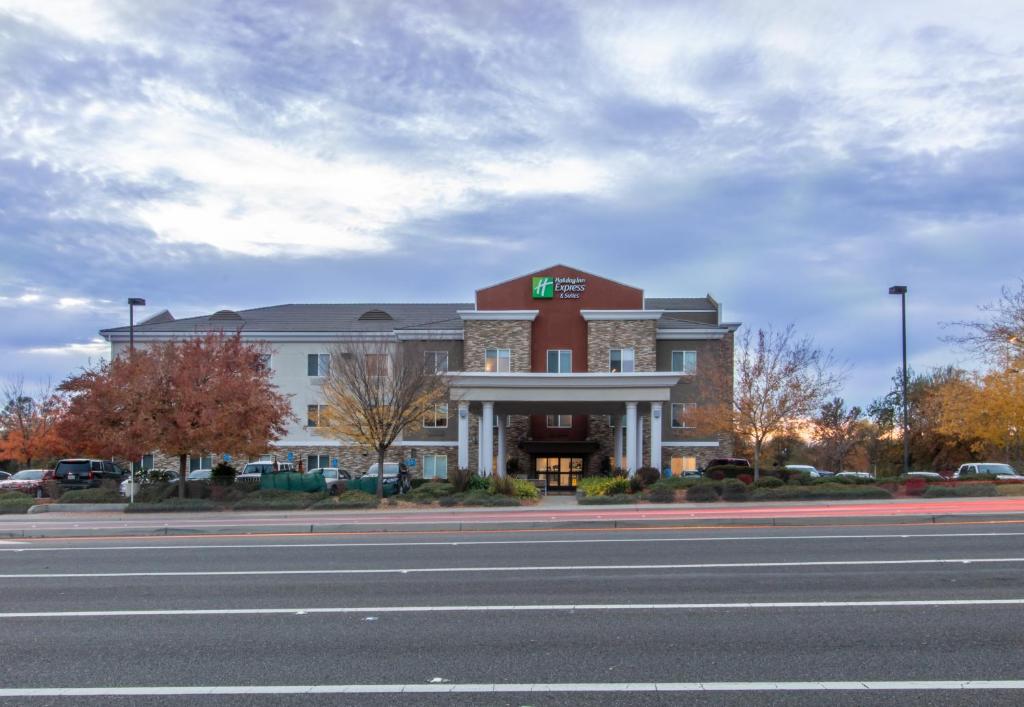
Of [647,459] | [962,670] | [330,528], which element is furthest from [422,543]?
[647,459]

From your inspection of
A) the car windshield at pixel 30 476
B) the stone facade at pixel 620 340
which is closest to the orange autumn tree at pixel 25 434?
the car windshield at pixel 30 476

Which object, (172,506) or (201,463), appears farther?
(201,463)

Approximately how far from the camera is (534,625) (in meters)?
8.46

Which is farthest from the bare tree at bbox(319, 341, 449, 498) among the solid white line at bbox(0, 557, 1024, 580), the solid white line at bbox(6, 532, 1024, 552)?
the solid white line at bbox(0, 557, 1024, 580)

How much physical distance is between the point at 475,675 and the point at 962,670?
3.62 metres

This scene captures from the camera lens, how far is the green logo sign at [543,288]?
4778 centimetres

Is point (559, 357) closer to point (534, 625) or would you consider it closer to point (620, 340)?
point (620, 340)

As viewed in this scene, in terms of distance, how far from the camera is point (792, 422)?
122ft

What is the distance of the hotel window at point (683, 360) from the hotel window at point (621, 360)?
3.09 metres

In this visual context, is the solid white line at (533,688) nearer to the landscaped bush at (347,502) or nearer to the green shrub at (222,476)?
the landscaped bush at (347,502)

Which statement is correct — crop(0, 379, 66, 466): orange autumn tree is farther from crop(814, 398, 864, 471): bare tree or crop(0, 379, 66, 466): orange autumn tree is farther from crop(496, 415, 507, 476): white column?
crop(814, 398, 864, 471): bare tree

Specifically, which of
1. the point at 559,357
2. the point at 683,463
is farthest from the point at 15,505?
the point at 683,463

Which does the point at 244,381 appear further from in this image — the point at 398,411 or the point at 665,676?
the point at 665,676

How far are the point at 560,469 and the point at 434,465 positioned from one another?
6783 mm
